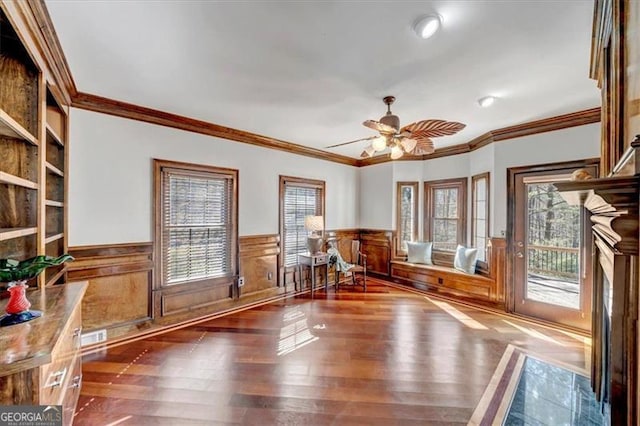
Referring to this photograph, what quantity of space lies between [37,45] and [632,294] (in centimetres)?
353

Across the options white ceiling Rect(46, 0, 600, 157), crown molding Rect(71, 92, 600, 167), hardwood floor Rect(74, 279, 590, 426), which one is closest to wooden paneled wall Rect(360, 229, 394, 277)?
hardwood floor Rect(74, 279, 590, 426)

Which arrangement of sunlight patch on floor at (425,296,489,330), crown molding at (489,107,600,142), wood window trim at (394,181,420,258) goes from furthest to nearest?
wood window trim at (394,181,420,258) < sunlight patch on floor at (425,296,489,330) < crown molding at (489,107,600,142)

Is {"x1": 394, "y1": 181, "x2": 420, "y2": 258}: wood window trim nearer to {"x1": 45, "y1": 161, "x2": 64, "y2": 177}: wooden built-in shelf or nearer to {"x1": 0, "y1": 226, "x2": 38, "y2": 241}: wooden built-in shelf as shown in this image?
{"x1": 45, "y1": 161, "x2": 64, "y2": 177}: wooden built-in shelf

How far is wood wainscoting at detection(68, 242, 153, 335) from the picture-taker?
10.1ft

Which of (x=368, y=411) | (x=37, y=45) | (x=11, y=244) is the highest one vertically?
(x=37, y=45)

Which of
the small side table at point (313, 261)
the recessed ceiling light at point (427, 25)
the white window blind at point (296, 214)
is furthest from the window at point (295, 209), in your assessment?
the recessed ceiling light at point (427, 25)

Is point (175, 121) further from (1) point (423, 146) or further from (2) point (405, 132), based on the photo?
(1) point (423, 146)

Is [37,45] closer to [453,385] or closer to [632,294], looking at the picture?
[632,294]

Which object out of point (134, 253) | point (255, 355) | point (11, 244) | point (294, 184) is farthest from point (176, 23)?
point (294, 184)

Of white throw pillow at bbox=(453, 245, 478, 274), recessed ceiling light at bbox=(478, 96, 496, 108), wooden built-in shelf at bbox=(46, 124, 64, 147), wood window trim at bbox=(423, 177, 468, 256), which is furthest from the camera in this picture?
wood window trim at bbox=(423, 177, 468, 256)

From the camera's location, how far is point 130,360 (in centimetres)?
278

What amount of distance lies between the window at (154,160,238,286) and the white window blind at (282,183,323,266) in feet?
3.32

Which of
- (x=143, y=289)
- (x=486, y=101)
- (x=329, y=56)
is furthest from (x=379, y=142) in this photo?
(x=143, y=289)

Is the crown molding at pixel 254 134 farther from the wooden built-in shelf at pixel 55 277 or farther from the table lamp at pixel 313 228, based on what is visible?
the wooden built-in shelf at pixel 55 277
